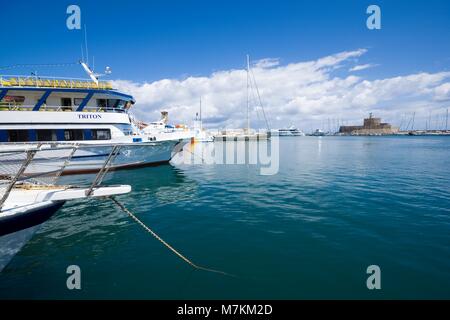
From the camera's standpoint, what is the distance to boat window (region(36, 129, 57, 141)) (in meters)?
17.5

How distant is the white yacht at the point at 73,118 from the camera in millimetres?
17062

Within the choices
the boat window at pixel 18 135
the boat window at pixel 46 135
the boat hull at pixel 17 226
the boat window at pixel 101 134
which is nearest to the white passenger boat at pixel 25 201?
the boat hull at pixel 17 226

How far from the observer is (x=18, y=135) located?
56.2ft

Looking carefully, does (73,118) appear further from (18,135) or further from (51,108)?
(18,135)

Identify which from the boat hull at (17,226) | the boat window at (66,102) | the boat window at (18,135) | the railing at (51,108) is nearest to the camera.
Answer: the boat hull at (17,226)

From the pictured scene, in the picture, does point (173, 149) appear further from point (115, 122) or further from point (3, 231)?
point (3, 231)

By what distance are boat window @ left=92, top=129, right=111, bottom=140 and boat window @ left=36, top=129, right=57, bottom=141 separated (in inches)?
110

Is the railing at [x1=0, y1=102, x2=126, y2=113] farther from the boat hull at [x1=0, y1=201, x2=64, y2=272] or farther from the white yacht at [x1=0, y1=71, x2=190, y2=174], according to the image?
the boat hull at [x1=0, y1=201, x2=64, y2=272]

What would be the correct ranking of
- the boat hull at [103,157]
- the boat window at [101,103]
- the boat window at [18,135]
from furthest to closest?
the boat window at [101,103] → the boat window at [18,135] → the boat hull at [103,157]

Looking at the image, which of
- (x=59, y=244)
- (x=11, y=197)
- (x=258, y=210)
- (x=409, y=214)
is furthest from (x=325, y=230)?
(x=11, y=197)

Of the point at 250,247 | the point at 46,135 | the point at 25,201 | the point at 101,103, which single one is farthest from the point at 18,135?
the point at 250,247

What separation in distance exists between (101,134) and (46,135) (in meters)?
3.87

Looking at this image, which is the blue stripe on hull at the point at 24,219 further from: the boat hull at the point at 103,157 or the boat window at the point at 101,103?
the boat window at the point at 101,103

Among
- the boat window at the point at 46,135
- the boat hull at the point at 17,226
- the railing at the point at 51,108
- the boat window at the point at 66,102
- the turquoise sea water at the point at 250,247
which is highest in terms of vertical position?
the boat window at the point at 66,102
